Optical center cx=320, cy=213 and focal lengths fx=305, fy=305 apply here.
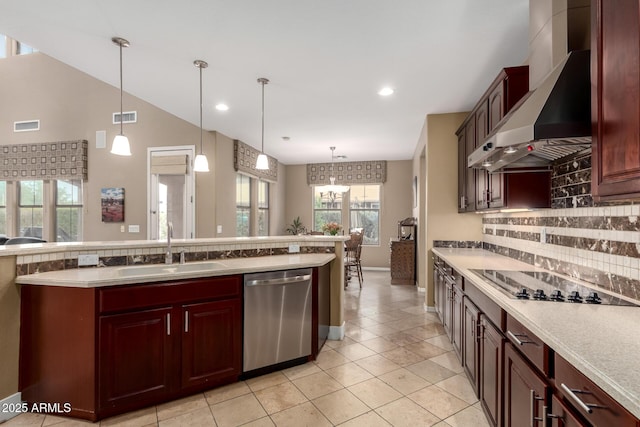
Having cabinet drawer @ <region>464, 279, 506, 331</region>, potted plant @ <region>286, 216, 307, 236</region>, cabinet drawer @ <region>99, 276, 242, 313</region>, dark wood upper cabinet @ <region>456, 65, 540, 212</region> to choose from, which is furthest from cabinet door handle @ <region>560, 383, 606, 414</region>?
potted plant @ <region>286, 216, 307, 236</region>

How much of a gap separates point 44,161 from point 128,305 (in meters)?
5.49

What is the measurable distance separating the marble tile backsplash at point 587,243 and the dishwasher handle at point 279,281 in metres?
1.96

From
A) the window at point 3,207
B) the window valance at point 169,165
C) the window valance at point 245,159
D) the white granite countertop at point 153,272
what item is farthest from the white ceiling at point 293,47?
the window at point 3,207

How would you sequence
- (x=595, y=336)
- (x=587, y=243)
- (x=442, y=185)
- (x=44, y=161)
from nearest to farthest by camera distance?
(x=595, y=336) → (x=587, y=243) → (x=442, y=185) → (x=44, y=161)

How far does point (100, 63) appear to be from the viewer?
123 inches

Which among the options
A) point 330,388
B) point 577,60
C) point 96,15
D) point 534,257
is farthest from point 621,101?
point 96,15

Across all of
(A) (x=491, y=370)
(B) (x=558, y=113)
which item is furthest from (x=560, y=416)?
(B) (x=558, y=113)

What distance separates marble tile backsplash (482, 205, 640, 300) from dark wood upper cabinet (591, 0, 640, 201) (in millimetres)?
565

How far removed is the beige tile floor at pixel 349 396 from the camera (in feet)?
6.51

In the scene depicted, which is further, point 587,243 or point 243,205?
point 243,205

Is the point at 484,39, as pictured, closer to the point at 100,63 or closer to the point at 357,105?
the point at 357,105

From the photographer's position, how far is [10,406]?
2.01 metres

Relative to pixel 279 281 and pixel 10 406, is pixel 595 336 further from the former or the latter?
pixel 10 406

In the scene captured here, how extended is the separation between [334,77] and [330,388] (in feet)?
9.53
